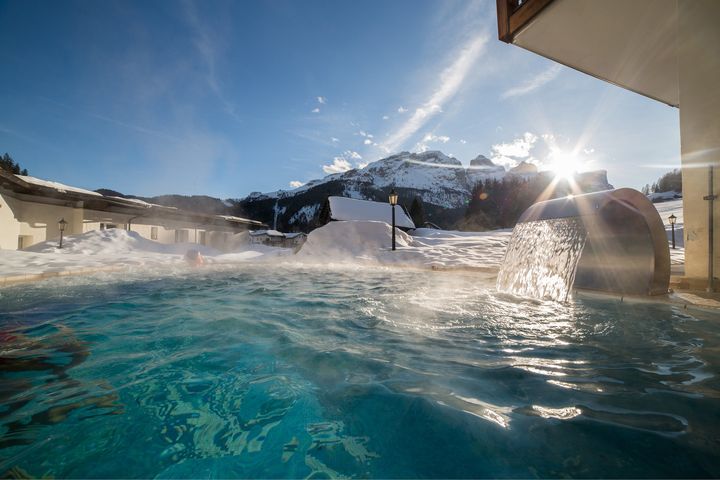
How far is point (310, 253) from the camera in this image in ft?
49.9

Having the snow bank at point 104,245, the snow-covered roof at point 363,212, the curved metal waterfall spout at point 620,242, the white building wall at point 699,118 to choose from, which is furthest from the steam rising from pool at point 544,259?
the snow-covered roof at point 363,212

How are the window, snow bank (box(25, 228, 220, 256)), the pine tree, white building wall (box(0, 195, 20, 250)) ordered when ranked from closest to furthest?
white building wall (box(0, 195, 20, 250)), snow bank (box(25, 228, 220, 256)), the window, the pine tree

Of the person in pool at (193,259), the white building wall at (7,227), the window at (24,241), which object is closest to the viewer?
the person in pool at (193,259)

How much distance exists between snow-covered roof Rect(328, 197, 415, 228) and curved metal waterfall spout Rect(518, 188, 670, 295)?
2205 cm

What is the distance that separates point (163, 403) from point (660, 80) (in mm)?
10210

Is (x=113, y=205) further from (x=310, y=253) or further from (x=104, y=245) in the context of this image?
(x=310, y=253)

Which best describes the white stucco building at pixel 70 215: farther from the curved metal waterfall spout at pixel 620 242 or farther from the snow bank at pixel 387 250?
the curved metal waterfall spout at pixel 620 242

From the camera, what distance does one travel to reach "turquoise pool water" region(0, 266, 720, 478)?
1302 mm

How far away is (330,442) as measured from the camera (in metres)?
1.46

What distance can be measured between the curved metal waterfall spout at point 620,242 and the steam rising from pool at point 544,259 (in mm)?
202

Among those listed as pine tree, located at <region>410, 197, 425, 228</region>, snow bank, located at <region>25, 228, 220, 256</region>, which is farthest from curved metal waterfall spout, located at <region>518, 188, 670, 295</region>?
pine tree, located at <region>410, 197, 425, 228</region>

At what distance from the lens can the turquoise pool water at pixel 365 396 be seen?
130 centimetres

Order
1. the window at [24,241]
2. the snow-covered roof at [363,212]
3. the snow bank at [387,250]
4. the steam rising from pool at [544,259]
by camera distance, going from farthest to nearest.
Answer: the snow-covered roof at [363,212], the window at [24,241], the snow bank at [387,250], the steam rising from pool at [544,259]

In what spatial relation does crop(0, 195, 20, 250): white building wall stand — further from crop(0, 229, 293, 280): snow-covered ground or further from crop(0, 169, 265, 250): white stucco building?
crop(0, 229, 293, 280): snow-covered ground
